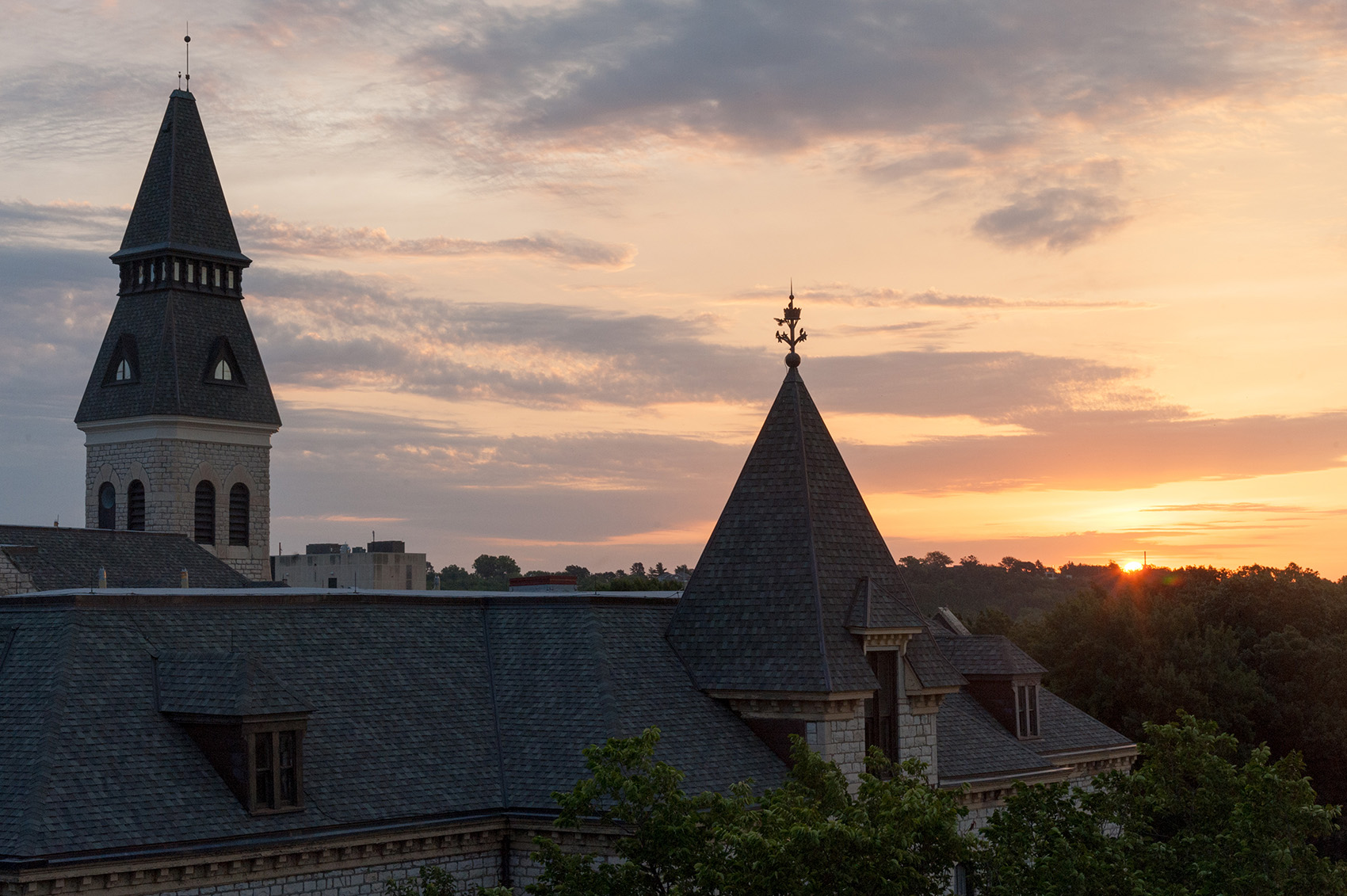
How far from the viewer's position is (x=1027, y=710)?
133 feet

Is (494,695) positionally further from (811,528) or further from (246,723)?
(811,528)

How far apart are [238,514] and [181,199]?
638 inches

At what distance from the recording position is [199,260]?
242ft

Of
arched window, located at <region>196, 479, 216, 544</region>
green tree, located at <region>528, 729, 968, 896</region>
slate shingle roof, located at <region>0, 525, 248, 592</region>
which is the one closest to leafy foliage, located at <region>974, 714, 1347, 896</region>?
green tree, located at <region>528, 729, 968, 896</region>

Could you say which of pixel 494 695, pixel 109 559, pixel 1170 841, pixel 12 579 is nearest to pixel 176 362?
pixel 109 559

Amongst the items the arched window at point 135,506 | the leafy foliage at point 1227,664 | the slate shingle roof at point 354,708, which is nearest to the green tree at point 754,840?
the slate shingle roof at point 354,708

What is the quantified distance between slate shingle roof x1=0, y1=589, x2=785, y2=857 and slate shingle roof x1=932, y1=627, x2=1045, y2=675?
36.4 feet

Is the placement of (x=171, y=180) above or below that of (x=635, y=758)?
above

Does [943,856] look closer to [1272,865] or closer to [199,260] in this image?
[1272,865]

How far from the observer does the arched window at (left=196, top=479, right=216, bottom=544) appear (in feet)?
241

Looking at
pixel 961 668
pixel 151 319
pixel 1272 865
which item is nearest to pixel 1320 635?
pixel 961 668

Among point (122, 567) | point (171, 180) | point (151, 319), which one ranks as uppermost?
point (171, 180)

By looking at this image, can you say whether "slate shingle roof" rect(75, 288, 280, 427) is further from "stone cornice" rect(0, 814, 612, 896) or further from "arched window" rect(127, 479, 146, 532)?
"stone cornice" rect(0, 814, 612, 896)

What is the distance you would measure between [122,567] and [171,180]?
2436 cm
